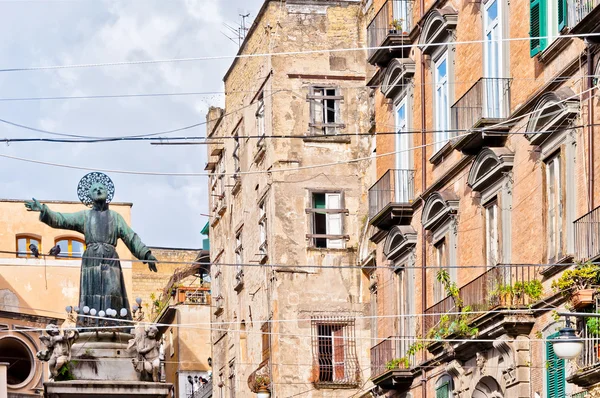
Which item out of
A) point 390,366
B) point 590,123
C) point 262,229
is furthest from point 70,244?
point 590,123

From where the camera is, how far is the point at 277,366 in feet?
175

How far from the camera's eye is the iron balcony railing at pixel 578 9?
28.3 m

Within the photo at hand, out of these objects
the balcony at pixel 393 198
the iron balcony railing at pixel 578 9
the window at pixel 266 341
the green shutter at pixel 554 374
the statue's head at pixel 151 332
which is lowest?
the green shutter at pixel 554 374

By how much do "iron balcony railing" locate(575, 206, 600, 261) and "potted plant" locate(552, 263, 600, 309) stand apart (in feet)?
0.69

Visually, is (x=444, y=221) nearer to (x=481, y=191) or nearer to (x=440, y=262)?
(x=440, y=262)

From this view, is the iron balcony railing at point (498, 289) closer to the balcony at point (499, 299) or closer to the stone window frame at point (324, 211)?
the balcony at point (499, 299)

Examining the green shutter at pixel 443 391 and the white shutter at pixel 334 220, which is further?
the white shutter at pixel 334 220

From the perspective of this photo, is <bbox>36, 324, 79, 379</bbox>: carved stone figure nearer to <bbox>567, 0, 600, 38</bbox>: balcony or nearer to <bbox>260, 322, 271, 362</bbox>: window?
<bbox>260, 322, 271, 362</bbox>: window

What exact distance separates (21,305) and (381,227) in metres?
44.5

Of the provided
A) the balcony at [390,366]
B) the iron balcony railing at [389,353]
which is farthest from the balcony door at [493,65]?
the balcony at [390,366]

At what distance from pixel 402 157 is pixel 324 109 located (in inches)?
590

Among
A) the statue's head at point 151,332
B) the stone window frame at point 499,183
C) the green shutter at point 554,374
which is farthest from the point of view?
the statue's head at point 151,332

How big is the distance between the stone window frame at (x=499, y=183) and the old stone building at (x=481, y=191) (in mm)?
35

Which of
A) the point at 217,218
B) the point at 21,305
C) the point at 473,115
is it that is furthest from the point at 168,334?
the point at 473,115
